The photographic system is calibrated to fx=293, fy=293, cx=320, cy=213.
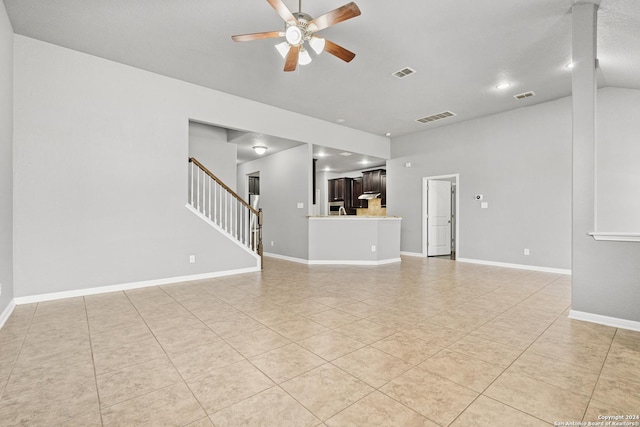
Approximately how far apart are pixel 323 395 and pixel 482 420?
32.7 inches

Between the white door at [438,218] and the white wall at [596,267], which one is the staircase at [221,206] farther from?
the white wall at [596,267]

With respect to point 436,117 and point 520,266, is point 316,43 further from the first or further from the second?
point 520,266

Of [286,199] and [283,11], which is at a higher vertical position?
[283,11]

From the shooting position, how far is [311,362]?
2076 mm

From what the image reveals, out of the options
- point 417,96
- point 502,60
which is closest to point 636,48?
point 502,60

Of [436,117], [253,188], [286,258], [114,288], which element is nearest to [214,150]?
[286,258]

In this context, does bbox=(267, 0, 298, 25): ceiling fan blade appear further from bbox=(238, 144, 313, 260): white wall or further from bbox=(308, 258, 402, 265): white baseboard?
bbox=(308, 258, 402, 265): white baseboard

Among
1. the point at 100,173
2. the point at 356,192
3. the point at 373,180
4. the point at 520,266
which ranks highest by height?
the point at 373,180

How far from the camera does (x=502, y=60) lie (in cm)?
404

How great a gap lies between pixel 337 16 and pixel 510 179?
521 cm

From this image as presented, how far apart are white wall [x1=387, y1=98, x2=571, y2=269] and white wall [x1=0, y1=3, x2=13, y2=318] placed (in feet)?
23.9

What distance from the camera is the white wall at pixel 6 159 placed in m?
2.90

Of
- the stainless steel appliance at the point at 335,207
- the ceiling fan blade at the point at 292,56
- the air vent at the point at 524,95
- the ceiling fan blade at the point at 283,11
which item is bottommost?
the stainless steel appliance at the point at 335,207

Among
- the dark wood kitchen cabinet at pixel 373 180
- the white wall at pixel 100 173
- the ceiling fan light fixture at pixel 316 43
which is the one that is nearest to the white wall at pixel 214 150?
the white wall at pixel 100 173
